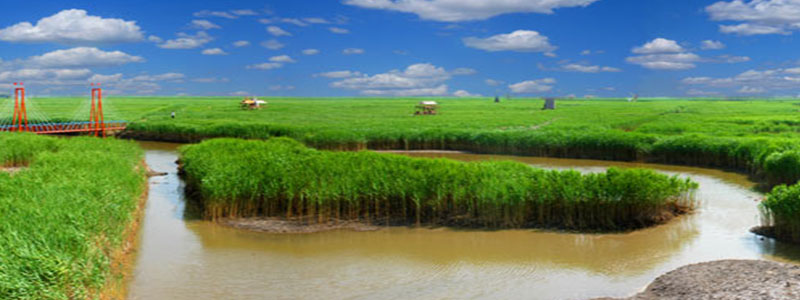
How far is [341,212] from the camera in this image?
55.9ft

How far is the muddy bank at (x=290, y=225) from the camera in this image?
53.0 ft

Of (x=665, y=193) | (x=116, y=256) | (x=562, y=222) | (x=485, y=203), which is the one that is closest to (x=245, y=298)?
(x=116, y=256)

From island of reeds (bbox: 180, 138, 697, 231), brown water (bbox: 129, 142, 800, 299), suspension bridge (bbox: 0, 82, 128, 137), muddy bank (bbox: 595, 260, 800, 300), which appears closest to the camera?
muddy bank (bbox: 595, 260, 800, 300)

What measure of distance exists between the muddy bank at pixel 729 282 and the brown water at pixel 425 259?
0.84 meters

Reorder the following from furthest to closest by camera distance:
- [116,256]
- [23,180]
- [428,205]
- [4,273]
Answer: [428,205]
[23,180]
[116,256]
[4,273]

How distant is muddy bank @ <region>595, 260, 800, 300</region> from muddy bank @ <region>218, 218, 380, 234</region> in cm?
760

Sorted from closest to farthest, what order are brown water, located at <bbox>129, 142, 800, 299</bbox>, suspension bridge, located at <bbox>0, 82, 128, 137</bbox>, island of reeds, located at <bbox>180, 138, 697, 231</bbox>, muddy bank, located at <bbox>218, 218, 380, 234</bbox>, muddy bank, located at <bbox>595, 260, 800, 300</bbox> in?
muddy bank, located at <bbox>595, 260, 800, 300</bbox> < brown water, located at <bbox>129, 142, 800, 299</bbox> < island of reeds, located at <bbox>180, 138, 697, 231</bbox> < muddy bank, located at <bbox>218, 218, 380, 234</bbox> < suspension bridge, located at <bbox>0, 82, 128, 137</bbox>

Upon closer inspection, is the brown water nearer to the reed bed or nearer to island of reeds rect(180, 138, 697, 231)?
the reed bed

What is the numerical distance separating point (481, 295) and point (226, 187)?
881 cm

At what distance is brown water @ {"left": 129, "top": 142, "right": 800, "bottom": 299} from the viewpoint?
11.6 meters

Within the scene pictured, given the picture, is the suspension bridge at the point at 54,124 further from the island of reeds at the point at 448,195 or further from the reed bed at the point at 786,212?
the reed bed at the point at 786,212

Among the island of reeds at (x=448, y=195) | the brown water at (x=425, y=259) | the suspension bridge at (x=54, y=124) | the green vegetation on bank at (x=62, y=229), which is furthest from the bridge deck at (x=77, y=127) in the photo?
the island of reeds at (x=448, y=195)

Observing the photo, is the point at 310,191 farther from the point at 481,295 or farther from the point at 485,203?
the point at 481,295

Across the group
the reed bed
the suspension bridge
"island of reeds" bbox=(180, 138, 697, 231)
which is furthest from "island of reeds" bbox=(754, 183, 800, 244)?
the suspension bridge
